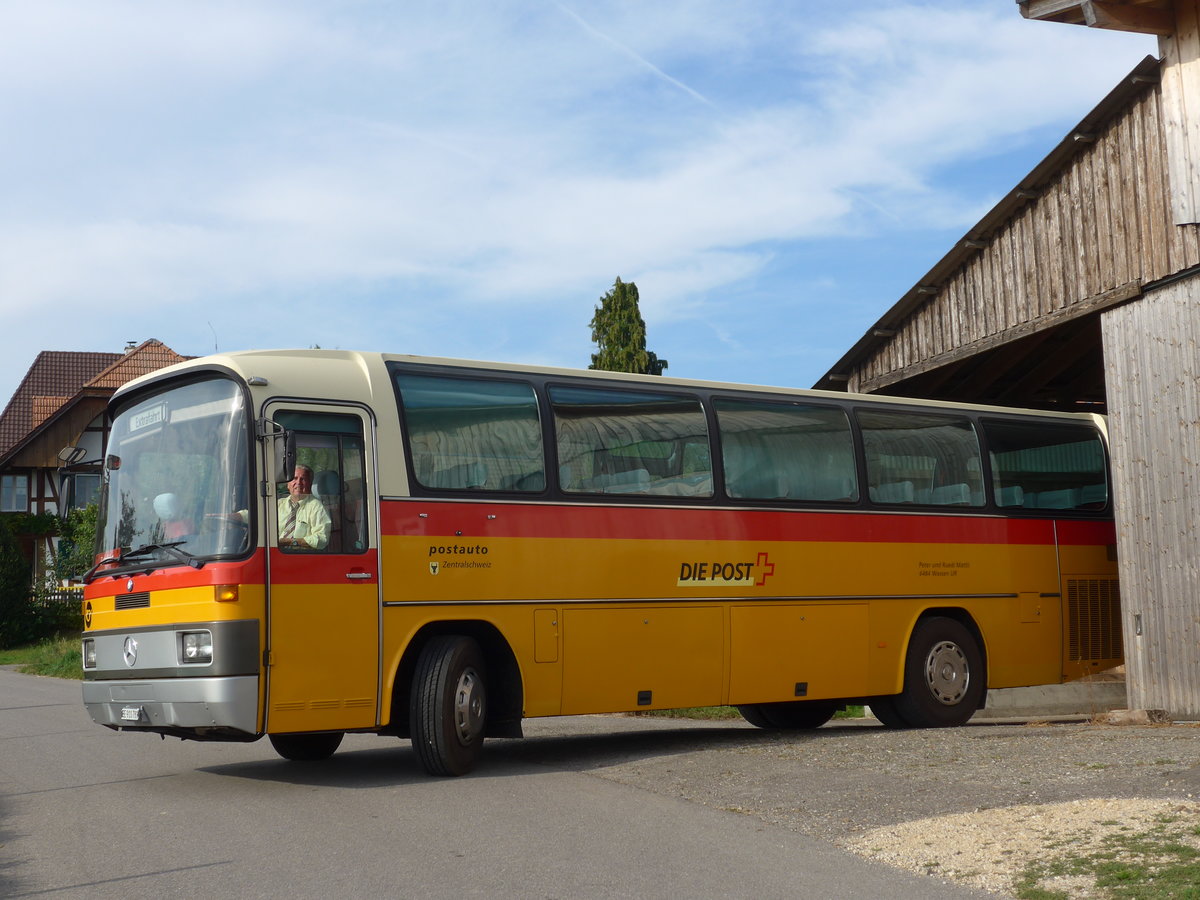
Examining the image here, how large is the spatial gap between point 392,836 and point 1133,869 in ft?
13.0

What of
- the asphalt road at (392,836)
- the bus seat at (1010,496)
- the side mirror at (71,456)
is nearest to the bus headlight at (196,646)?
the asphalt road at (392,836)

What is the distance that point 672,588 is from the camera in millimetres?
12305

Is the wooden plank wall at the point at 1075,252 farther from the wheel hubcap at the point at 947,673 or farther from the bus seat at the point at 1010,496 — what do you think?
the wheel hubcap at the point at 947,673

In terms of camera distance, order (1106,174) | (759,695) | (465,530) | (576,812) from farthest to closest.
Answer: (1106,174) → (759,695) → (465,530) → (576,812)

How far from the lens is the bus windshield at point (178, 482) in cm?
1005

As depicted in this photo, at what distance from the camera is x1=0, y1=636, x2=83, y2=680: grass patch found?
3269 cm

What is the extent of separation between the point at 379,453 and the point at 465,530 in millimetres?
918

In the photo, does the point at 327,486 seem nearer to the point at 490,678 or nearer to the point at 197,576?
the point at 197,576

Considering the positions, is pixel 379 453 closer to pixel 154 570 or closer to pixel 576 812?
pixel 154 570

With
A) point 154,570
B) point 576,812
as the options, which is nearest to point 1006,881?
point 576,812

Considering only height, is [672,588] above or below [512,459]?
Answer: below

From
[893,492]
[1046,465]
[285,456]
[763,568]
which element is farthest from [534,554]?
[1046,465]

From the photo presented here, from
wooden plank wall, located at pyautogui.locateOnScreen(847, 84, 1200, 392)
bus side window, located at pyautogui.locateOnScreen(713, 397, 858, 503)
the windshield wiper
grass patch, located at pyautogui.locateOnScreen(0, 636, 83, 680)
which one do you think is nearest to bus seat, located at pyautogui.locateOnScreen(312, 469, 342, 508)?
the windshield wiper

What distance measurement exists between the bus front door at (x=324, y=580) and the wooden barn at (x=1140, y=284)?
26.1 feet
